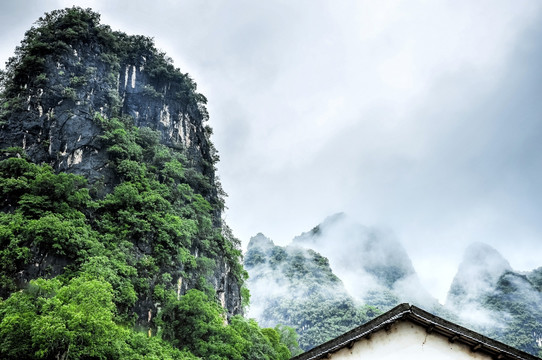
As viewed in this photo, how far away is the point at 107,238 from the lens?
25656 mm

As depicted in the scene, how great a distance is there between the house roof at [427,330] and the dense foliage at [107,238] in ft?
43.2

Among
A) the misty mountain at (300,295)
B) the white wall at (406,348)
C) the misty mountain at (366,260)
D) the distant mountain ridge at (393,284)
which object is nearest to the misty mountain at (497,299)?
the distant mountain ridge at (393,284)

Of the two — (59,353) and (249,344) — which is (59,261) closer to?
(59,353)

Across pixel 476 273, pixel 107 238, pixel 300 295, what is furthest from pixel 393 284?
pixel 107 238

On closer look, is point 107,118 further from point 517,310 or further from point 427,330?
point 517,310

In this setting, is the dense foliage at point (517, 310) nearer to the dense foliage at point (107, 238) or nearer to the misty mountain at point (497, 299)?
the misty mountain at point (497, 299)

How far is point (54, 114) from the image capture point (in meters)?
31.9

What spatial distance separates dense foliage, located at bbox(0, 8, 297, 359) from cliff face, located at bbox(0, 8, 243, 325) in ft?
0.44

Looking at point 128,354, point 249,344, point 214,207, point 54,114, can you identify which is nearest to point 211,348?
point 249,344

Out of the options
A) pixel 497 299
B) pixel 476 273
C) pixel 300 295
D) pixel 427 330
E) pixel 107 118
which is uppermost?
pixel 476 273

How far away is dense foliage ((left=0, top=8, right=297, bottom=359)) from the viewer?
674 inches

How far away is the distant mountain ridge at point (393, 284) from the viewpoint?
240ft

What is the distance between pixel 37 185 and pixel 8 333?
11.0m

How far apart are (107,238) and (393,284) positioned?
10008cm
